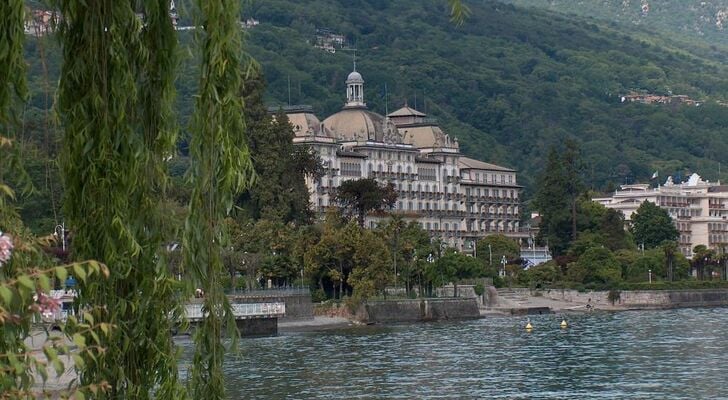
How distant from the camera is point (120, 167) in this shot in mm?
13008

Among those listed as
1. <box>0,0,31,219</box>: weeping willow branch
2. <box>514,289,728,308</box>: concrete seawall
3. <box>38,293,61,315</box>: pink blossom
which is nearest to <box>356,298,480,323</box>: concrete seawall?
<box>514,289,728,308</box>: concrete seawall

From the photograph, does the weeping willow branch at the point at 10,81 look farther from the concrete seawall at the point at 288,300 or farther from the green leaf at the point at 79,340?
the concrete seawall at the point at 288,300

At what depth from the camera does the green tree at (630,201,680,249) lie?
609 feet

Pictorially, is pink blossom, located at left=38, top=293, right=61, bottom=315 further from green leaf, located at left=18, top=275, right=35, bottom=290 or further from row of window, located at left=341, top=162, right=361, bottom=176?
row of window, located at left=341, top=162, right=361, bottom=176

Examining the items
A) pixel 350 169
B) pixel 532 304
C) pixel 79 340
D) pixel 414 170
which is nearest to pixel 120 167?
pixel 79 340

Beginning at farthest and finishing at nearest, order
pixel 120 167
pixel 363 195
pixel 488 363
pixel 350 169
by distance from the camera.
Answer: pixel 350 169
pixel 363 195
pixel 488 363
pixel 120 167

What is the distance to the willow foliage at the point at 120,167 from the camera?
12898mm

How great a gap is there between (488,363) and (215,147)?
62.3 m

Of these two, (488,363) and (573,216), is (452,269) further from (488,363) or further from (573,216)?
(488,363)

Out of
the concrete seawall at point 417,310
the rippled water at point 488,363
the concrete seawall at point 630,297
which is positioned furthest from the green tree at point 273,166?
the concrete seawall at point 630,297

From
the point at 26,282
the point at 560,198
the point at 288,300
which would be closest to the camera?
the point at 26,282

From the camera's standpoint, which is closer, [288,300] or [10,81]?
[10,81]

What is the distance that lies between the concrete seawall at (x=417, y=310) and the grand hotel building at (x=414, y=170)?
103 feet

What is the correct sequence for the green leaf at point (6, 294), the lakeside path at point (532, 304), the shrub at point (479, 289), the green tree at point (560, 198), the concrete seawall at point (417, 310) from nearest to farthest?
the green leaf at point (6, 294) → the concrete seawall at point (417, 310) → the shrub at point (479, 289) → the lakeside path at point (532, 304) → the green tree at point (560, 198)
